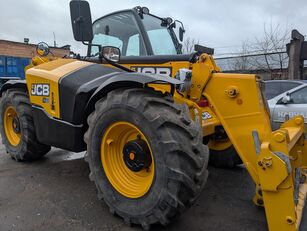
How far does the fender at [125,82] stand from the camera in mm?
3045

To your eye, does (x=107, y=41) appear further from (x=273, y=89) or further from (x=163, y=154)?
(x=273, y=89)

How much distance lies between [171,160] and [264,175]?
0.72 metres

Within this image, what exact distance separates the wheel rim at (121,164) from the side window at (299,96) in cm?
504

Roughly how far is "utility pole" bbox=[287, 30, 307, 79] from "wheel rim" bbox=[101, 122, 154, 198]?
668 inches

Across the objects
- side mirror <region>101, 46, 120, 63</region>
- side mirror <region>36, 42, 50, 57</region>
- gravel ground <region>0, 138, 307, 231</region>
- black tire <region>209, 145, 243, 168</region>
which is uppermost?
side mirror <region>36, 42, 50, 57</region>

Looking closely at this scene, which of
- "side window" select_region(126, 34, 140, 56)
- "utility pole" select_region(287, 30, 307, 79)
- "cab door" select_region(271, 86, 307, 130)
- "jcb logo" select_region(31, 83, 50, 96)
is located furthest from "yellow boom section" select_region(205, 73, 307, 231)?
"utility pole" select_region(287, 30, 307, 79)

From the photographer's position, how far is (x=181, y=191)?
2752 millimetres

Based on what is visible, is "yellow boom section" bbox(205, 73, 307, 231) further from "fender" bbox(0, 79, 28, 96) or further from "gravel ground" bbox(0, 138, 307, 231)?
"fender" bbox(0, 79, 28, 96)

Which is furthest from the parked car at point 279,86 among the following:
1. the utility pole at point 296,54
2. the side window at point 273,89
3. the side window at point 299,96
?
the utility pole at point 296,54

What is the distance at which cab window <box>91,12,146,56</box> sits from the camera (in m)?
4.42

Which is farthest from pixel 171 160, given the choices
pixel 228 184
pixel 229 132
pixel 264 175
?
pixel 228 184

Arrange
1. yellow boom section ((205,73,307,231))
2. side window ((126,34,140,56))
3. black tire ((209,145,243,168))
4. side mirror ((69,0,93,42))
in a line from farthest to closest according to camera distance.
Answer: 1. black tire ((209,145,243,168))
2. side window ((126,34,140,56))
3. side mirror ((69,0,93,42))
4. yellow boom section ((205,73,307,231))

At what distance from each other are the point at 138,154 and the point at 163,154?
0.37 metres

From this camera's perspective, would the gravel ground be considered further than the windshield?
No
